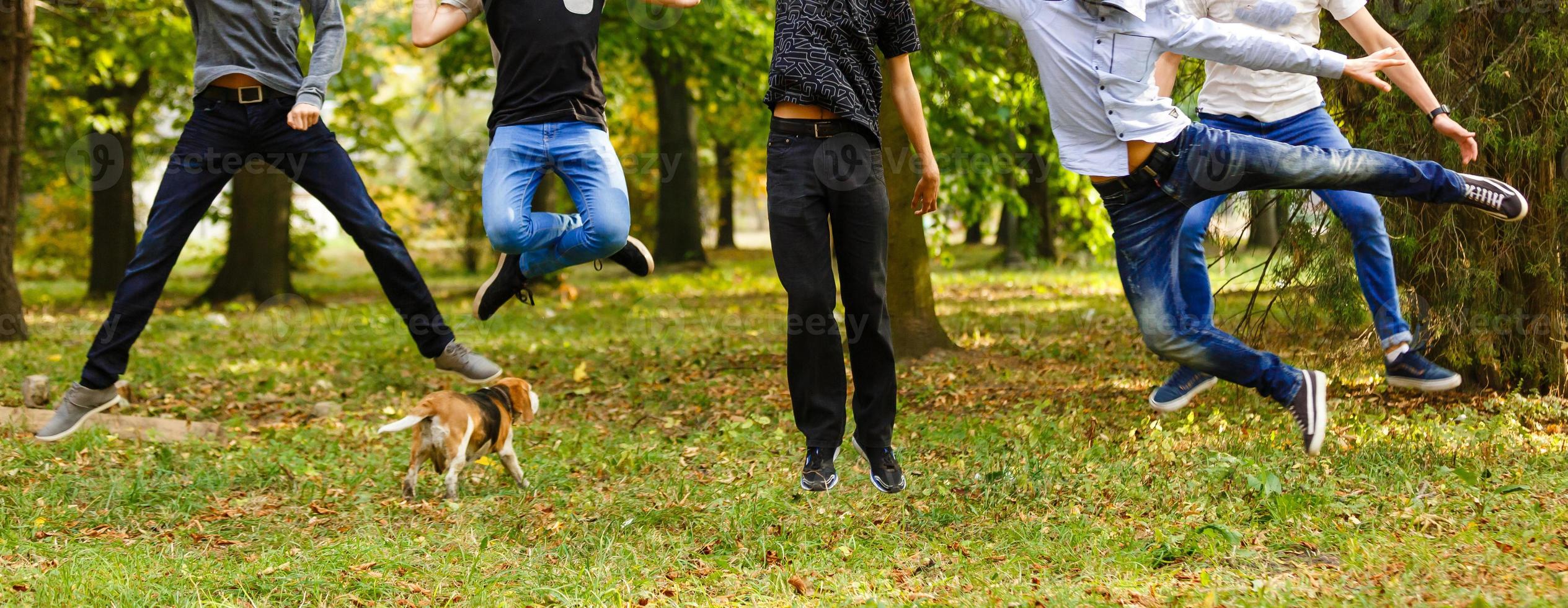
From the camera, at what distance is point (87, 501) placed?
5.00 metres

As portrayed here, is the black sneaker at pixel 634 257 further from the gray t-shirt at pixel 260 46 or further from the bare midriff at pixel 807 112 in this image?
the gray t-shirt at pixel 260 46

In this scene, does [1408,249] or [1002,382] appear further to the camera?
[1002,382]

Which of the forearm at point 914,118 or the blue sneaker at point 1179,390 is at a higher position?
the forearm at point 914,118

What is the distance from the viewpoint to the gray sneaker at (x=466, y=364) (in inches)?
209

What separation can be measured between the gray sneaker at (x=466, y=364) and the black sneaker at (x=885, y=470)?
1.82m

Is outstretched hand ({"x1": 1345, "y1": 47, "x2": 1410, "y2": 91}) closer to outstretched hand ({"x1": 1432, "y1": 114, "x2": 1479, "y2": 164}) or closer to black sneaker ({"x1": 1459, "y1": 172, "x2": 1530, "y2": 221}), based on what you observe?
outstretched hand ({"x1": 1432, "y1": 114, "x2": 1479, "y2": 164})

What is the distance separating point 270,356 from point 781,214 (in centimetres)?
694

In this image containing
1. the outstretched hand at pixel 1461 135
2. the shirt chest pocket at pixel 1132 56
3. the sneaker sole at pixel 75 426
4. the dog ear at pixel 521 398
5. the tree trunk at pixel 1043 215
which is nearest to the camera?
the shirt chest pocket at pixel 1132 56

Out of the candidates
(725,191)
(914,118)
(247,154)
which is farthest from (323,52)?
(725,191)

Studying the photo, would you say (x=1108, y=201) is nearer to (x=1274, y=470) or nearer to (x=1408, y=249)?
(x=1274, y=470)

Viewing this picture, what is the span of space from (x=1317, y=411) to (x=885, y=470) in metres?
1.60

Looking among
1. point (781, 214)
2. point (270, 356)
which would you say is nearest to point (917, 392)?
point (781, 214)

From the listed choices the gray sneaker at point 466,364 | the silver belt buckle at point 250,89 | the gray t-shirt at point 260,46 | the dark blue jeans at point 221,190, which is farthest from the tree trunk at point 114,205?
the gray sneaker at point 466,364

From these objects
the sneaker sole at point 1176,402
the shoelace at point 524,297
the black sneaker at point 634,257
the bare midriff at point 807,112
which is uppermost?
the bare midriff at point 807,112
